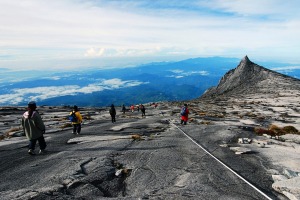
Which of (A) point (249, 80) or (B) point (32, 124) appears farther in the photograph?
(A) point (249, 80)

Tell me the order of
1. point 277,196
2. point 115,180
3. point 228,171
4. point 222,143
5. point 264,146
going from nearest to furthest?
1. point 277,196
2. point 115,180
3. point 228,171
4. point 264,146
5. point 222,143

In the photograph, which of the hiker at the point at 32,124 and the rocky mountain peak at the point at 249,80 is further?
the rocky mountain peak at the point at 249,80

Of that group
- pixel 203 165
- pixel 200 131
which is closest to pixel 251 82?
pixel 200 131

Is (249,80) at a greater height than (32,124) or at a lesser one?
lesser

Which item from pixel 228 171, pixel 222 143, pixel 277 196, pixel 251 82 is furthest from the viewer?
pixel 251 82

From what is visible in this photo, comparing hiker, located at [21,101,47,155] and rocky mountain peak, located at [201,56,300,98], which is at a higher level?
hiker, located at [21,101,47,155]

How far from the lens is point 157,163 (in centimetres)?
1384

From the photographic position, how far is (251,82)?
429ft

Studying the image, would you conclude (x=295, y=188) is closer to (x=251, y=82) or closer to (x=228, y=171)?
(x=228, y=171)

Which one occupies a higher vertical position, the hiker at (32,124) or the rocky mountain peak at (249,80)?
the hiker at (32,124)

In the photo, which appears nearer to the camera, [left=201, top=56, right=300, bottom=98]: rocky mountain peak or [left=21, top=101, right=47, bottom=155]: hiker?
[left=21, top=101, right=47, bottom=155]: hiker

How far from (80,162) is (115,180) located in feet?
10.7

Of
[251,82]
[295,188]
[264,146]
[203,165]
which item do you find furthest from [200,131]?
[251,82]

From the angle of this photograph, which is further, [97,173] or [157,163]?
[157,163]
